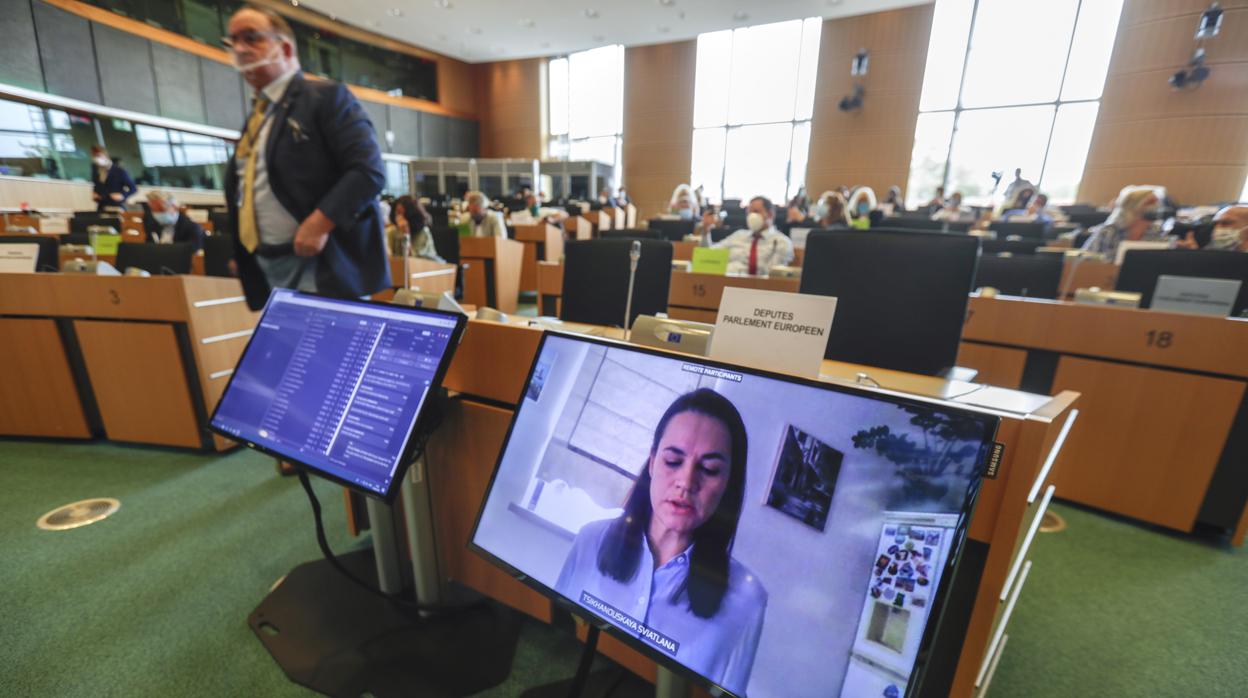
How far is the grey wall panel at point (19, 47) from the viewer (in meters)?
6.45

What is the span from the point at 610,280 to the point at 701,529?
70.0 inches

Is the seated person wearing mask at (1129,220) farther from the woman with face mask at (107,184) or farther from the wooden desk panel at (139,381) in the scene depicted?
the woman with face mask at (107,184)

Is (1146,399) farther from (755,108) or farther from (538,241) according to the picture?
(755,108)

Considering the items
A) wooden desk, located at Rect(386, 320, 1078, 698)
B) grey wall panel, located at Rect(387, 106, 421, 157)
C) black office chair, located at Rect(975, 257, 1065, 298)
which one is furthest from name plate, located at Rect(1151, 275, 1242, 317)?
grey wall panel, located at Rect(387, 106, 421, 157)

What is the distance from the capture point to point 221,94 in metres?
9.37

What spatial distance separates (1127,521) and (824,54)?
1082cm

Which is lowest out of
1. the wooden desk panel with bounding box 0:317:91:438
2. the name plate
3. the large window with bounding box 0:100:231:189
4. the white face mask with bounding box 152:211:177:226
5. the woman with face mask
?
the wooden desk panel with bounding box 0:317:91:438

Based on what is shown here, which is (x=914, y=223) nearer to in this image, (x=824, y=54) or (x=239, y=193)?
(x=239, y=193)

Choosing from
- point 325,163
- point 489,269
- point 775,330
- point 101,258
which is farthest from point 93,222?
point 775,330

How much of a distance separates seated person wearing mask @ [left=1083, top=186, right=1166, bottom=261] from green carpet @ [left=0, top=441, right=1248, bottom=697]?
2241 mm

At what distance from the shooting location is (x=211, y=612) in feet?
4.59

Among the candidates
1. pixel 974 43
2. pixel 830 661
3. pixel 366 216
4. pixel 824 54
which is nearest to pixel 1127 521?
pixel 830 661

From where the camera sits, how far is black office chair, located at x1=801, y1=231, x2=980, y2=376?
1510mm

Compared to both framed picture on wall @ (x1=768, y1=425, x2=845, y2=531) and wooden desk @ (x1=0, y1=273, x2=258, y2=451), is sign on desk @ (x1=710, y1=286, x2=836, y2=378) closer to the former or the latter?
framed picture on wall @ (x1=768, y1=425, x2=845, y2=531)
